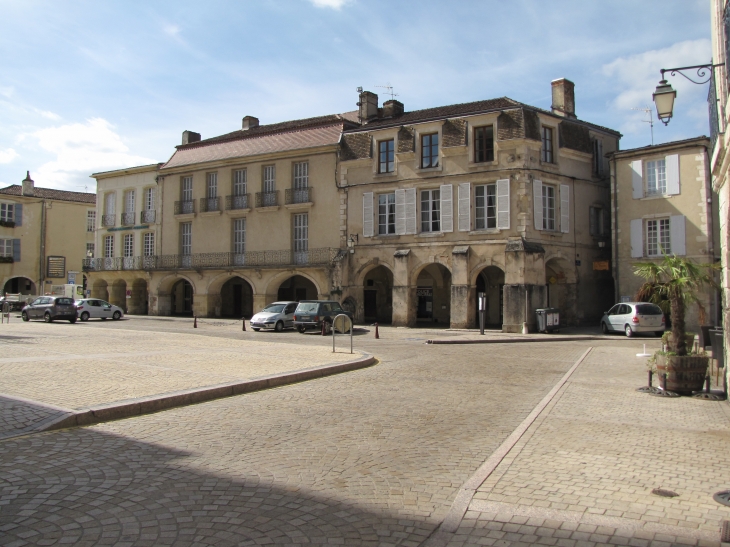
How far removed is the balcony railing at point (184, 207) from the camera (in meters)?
37.7

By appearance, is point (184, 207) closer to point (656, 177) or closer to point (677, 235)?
point (656, 177)

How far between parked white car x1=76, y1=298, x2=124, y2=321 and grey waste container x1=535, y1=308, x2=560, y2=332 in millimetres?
23440

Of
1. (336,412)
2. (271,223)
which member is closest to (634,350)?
(336,412)

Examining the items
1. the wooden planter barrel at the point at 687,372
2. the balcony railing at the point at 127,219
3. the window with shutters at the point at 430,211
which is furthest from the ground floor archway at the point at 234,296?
the wooden planter barrel at the point at 687,372

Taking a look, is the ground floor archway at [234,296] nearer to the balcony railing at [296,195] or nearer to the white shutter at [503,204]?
the balcony railing at [296,195]

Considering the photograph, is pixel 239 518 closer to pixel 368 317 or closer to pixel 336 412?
pixel 336 412

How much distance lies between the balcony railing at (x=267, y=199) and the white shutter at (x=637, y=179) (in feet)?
60.0

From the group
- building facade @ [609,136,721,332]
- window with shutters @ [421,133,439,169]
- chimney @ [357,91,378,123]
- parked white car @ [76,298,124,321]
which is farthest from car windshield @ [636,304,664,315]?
parked white car @ [76,298,124,321]

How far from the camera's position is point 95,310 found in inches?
1355

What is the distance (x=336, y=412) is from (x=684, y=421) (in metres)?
4.65

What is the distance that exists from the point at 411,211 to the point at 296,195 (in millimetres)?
7338

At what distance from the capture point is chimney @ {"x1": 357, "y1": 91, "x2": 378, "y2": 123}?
33375 millimetres

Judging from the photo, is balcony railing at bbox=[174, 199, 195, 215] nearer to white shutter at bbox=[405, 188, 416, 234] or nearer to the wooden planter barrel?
white shutter at bbox=[405, 188, 416, 234]

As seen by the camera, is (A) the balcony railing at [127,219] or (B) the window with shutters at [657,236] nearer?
(B) the window with shutters at [657,236]
